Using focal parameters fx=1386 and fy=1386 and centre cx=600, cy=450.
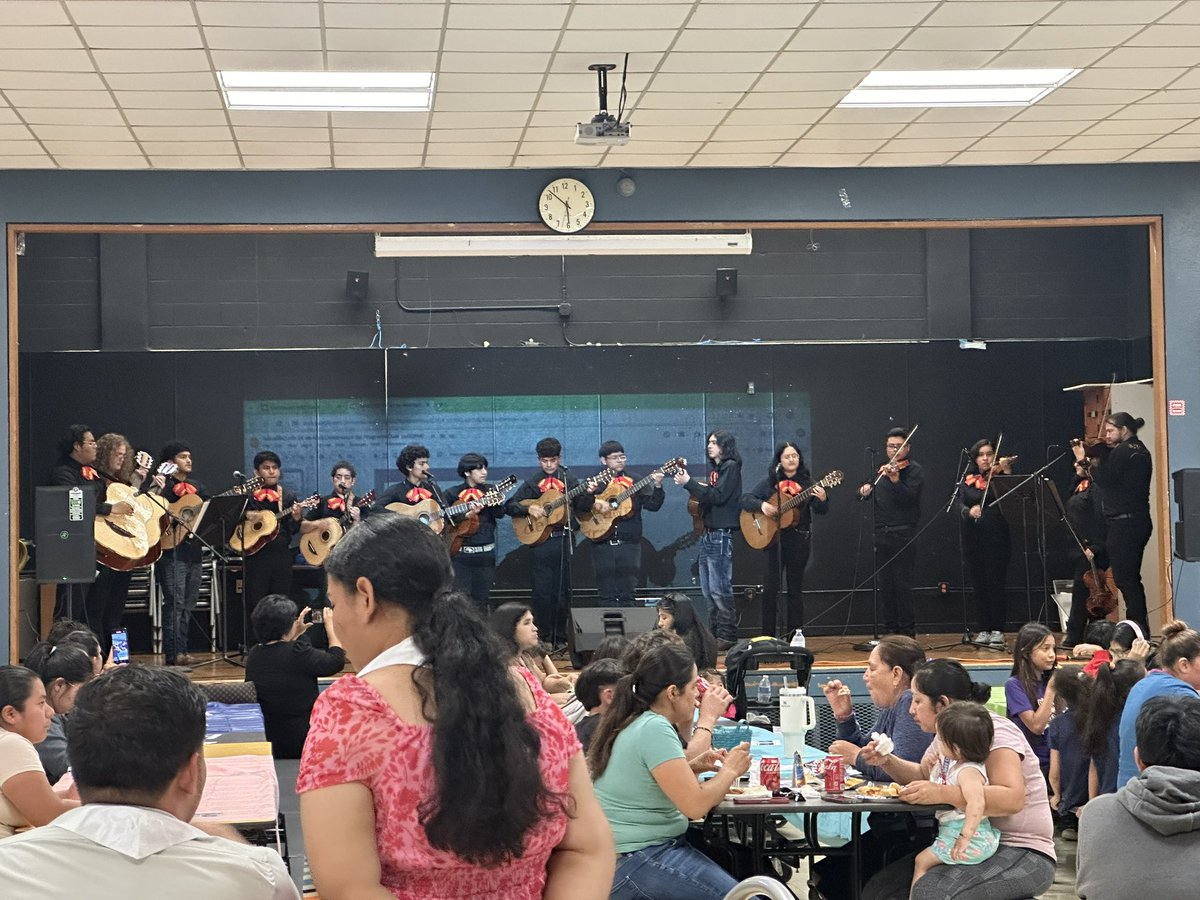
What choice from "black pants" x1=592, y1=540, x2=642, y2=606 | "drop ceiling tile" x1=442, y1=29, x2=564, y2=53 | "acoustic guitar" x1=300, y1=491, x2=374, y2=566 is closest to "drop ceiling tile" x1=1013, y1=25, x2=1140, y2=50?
"drop ceiling tile" x1=442, y1=29, x2=564, y2=53

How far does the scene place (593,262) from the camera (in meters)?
12.3

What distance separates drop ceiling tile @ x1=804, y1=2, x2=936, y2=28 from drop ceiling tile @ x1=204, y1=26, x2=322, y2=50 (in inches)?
88.0

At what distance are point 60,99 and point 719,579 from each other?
6327 millimetres

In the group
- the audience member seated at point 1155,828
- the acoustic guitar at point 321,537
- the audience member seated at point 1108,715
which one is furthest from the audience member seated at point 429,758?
the acoustic guitar at point 321,537

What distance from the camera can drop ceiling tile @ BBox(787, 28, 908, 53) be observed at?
6320 millimetres

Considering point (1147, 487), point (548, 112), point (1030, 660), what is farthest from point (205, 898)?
point (1147, 487)

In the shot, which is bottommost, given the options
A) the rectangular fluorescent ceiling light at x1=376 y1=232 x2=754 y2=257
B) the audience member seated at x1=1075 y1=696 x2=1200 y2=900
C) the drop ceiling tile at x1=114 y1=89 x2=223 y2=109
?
the audience member seated at x1=1075 y1=696 x2=1200 y2=900

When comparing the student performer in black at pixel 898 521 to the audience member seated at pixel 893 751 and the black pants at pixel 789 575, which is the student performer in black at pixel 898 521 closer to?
the black pants at pixel 789 575

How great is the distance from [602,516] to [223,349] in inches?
141

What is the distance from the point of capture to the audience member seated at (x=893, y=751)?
4777mm

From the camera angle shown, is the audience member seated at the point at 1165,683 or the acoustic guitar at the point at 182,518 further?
the acoustic guitar at the point at 182,518

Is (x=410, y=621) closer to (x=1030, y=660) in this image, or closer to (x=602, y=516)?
(x=1030, y=660)

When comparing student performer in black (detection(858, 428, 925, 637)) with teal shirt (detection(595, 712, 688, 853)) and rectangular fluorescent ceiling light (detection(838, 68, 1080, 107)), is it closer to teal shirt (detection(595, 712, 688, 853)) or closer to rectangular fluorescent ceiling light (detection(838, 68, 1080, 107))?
rectangular fluorescent ceiling light (detection(838, 68, 1080, 107))

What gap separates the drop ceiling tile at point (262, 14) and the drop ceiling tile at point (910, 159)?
3.88 metres
